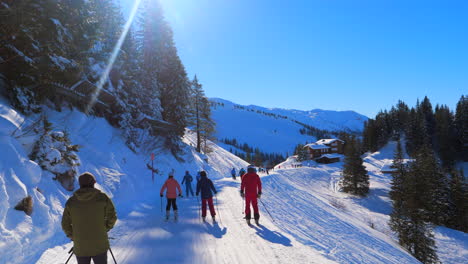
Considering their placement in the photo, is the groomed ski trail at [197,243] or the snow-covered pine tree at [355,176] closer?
the groomed ski trail at [197,243]

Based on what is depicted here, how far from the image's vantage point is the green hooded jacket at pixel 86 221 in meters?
3.54

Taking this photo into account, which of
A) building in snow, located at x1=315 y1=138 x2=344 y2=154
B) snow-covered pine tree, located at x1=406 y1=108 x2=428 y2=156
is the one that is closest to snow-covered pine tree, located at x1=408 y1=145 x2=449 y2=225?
snow-covered pine tree, located at x1=406 y1=108 x2=428 y2=156

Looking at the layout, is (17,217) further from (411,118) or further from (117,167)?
(411,118)

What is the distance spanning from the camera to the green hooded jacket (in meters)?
3.54

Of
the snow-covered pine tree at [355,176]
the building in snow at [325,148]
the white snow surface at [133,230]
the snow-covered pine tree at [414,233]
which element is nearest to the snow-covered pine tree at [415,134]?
the building in snow at [325,148]

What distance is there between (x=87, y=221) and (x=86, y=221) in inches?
0.6

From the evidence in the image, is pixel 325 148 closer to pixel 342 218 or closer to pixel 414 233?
pixel 414 233

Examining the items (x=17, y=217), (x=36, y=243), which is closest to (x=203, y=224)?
(x=36, y=243)

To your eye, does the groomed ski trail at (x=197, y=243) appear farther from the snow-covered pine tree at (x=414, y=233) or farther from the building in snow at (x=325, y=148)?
the building in snow at (x=325, y=148)

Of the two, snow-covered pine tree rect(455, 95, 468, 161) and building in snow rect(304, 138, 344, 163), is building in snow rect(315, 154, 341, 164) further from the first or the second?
snow-covered pine tree rect(455, 95, 468, 161)

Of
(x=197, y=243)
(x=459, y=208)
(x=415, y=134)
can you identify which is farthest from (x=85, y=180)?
(x=415, y=134)

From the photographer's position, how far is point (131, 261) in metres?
5.93

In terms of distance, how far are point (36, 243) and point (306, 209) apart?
18416 mm

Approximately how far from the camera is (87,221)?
3.57 meters
